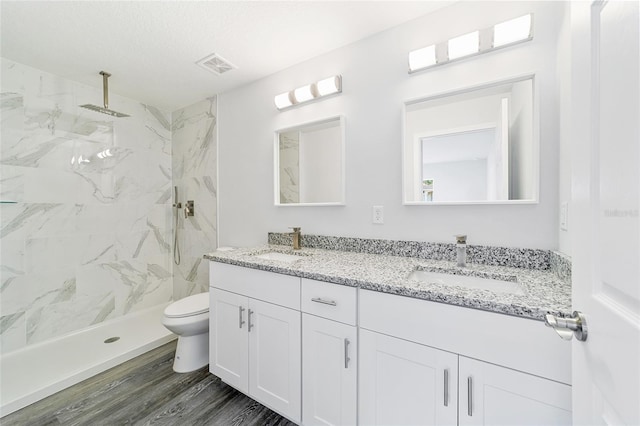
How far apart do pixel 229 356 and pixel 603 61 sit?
1.93 m

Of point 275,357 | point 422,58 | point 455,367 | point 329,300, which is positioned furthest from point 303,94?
point 455,367

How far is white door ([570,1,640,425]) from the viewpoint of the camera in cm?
39

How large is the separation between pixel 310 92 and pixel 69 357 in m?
2.69

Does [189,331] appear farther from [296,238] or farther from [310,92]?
[310,92]

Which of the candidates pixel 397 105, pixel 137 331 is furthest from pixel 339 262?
pixel 137 331

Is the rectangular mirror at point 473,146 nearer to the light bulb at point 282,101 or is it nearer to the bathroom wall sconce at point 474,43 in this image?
the bathroom wall sconce at point 474,43

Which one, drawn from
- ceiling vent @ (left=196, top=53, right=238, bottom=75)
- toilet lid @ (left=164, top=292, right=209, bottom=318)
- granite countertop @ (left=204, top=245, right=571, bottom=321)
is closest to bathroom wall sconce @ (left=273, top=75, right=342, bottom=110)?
ceiling vent @ (left=196, top=53, right=238, bottom=75)

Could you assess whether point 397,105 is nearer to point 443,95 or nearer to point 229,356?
point 443,95

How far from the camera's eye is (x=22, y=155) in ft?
6.64

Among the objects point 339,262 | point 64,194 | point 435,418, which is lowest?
point 435,418

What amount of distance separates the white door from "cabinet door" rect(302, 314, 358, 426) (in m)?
0.74

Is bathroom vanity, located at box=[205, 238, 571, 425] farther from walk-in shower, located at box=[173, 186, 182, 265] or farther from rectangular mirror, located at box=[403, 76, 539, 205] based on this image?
walk-in shower, located at box=[173, 186, 182, 265]

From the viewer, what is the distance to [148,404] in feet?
5.14

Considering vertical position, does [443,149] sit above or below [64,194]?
above
